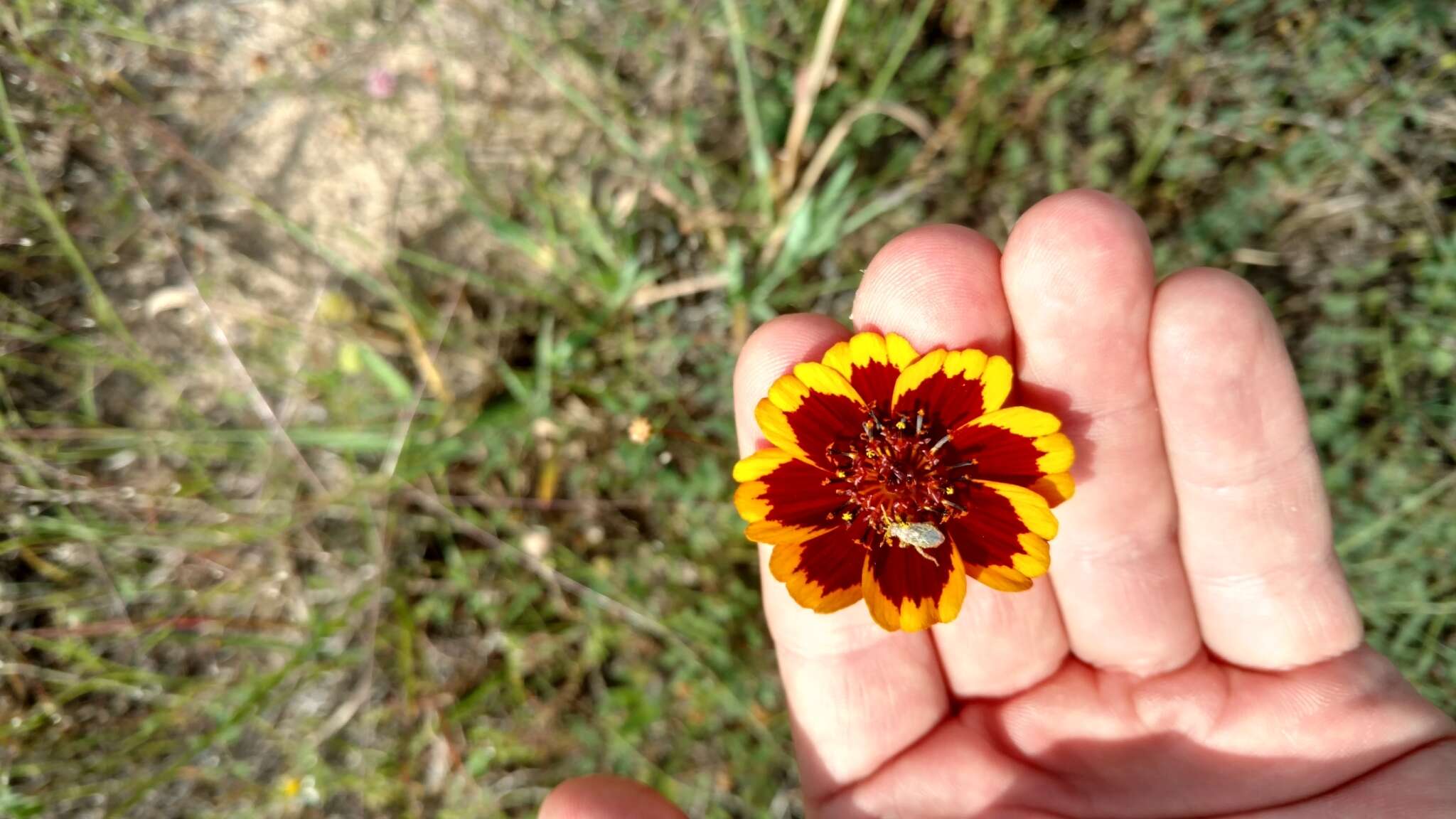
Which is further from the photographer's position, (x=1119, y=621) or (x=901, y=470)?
(x=1119, y=621)

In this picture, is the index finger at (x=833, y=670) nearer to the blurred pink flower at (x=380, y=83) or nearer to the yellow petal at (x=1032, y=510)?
the yellow petal at (x=1032, y=510)

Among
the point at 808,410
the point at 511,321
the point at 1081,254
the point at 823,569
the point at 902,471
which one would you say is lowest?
the point at 511,321

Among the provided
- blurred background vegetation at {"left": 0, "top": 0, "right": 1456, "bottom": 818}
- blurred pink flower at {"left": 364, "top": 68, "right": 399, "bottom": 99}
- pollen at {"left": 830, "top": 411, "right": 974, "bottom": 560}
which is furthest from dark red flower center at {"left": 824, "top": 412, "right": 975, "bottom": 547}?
blurred pink flower at {"left": 364, "top": 68, "right": 399, "bottom": 99}

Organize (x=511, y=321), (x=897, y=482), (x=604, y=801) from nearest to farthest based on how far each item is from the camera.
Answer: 1. (x=604, y=801)
2. (x=897, y=482)
3. (x=511, y=321)

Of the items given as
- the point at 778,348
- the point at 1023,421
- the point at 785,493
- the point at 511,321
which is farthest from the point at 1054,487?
the point at 511,321

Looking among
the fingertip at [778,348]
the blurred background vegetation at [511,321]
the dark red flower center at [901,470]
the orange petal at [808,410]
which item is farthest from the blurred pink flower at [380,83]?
the dark red flower center at [901,470]

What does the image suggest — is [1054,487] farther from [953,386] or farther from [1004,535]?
[953,386]

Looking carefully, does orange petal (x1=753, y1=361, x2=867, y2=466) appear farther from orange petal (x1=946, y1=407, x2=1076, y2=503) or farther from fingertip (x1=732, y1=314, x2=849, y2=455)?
orange petal (x1=946, y1=407, x2=1076, y2=503)
